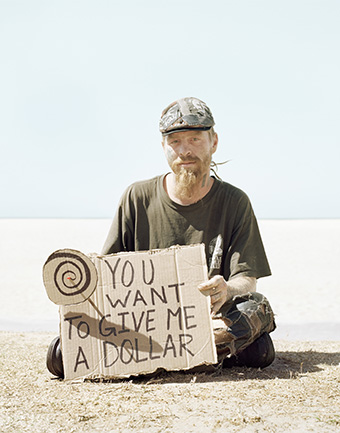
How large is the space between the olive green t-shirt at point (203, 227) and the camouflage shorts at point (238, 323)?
192mm

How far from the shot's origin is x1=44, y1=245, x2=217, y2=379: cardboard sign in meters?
3.29

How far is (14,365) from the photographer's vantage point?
13.6 ft

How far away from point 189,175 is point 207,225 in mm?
372

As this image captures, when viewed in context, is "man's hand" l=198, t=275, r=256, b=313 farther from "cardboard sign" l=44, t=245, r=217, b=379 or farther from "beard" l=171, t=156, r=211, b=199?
"beard" l=171, t=156, r=211, b=199

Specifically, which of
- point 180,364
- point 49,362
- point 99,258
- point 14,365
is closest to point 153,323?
point 180,364

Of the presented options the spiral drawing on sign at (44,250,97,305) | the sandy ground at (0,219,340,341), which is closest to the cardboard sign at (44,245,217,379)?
the spiral drawing on sign at (44,250,97,305)

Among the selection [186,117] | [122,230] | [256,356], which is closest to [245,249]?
[256,356]

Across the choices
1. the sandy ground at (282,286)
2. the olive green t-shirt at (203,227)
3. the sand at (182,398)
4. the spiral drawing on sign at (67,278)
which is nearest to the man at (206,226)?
the olive green t-shirt at (203,227)

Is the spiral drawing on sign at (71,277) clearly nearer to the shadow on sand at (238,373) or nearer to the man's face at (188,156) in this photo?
the shadow on sand at (238,373)

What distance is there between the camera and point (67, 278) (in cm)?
326

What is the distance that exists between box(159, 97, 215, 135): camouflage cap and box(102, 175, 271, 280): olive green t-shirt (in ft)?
1.51

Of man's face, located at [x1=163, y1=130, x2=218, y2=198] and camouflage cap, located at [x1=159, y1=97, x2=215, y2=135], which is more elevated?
camouflage cap, located at [x1=159, y1=97, x2=215, y2=135]

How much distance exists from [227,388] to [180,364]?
319 mm

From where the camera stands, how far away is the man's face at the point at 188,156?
3.66m
